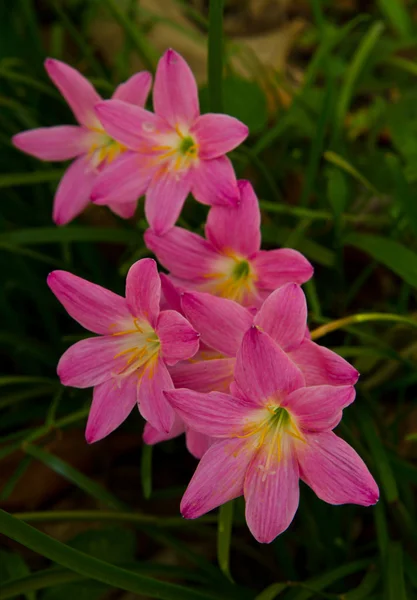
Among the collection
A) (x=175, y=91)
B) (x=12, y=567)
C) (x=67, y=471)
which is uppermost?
(x=175, y=91)

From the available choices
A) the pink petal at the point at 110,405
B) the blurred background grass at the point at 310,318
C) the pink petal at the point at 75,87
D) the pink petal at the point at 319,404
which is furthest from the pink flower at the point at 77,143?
the pink petal at the point at 319,404

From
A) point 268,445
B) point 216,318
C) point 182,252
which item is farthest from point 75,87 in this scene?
point 268,445

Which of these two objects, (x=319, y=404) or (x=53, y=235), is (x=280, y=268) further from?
(x=53, y=235)

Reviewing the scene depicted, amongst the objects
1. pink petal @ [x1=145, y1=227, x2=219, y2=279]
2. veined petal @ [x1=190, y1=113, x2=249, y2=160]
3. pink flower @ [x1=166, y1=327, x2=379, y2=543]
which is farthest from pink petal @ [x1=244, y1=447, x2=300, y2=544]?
veined petal @ [x1=190, y1=113, x2=249, y2=160]

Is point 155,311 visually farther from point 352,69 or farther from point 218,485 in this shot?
point 352,69

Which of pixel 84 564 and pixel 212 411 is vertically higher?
pixel 212 411

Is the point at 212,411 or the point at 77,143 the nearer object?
the point at 212,411

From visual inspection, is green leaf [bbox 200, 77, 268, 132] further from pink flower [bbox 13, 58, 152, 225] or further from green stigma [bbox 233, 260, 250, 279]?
green stigma [bbox 233, 260, 250, 279]
